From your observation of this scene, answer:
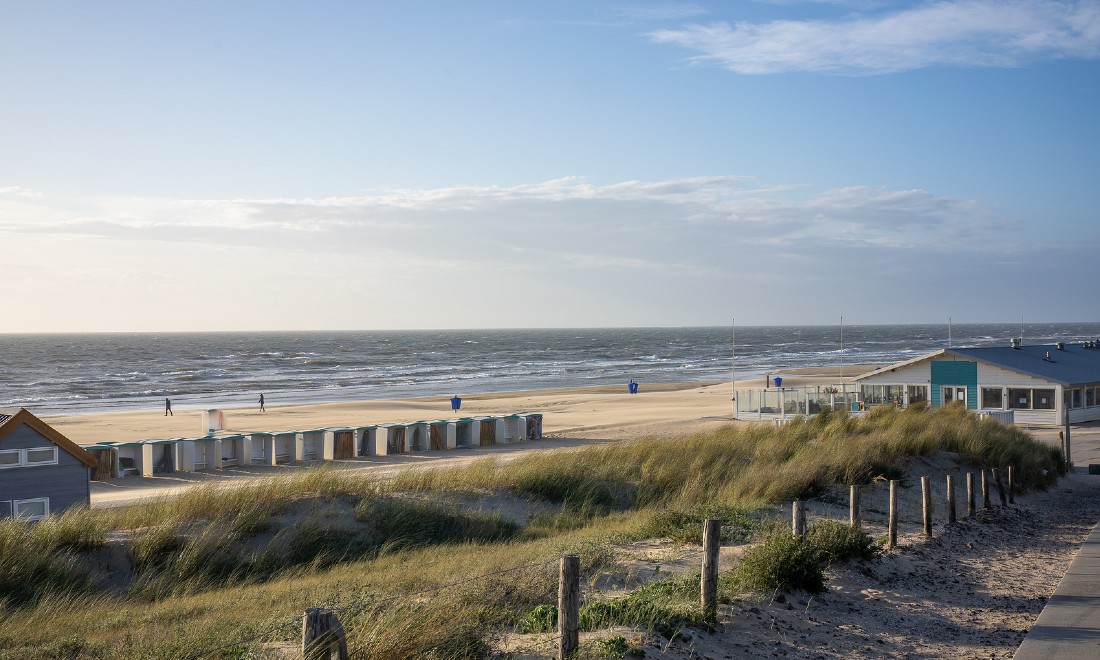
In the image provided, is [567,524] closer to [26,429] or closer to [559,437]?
[26,429]

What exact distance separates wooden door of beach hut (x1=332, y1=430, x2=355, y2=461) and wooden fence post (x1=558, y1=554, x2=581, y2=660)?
21.9 meters

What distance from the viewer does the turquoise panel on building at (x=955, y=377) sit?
3581 cm

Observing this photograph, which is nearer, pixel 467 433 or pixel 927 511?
pixel 927 511

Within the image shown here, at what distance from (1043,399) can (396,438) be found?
83.3 feet

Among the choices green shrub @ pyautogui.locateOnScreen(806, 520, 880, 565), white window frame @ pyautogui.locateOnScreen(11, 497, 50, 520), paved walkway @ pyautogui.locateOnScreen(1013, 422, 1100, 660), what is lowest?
paved walkway @ pyautogui.locateOnScreen(1013, 422, 1100, 660)

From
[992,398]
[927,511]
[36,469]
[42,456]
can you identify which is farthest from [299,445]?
[992,398]

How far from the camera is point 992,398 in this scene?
35.8 metres

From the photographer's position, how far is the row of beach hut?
24.1 m

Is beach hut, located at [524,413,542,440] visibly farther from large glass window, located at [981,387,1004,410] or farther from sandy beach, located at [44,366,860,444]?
large glass window, located at [981,387,1004,410]

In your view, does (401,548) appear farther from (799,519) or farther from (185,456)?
(185,456)

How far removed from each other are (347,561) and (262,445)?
16168mm

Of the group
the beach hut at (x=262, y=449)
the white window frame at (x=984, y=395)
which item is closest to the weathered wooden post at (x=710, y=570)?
the beach hut at (x=262, y=449)

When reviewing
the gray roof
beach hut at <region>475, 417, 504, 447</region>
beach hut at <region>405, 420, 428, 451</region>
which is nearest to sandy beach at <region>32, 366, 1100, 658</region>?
beach hut at <region>405, 420, 428, 451</region>

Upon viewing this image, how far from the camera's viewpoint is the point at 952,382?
35938 mm
